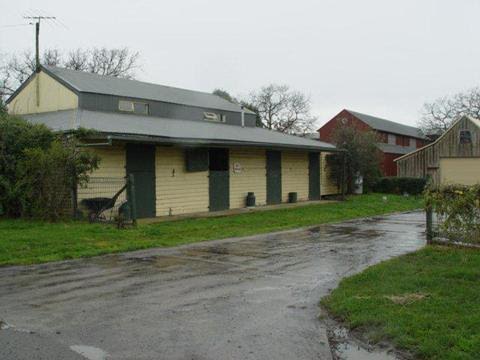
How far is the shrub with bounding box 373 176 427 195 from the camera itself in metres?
35.1

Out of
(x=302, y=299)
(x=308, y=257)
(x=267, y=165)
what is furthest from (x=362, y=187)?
(x=302, y=299)

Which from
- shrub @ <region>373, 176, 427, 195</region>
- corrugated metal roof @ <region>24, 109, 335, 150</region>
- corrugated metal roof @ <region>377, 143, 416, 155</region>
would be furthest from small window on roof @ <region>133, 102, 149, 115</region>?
corrugated metal roof @ <region>377, 143, 416, 155</region>

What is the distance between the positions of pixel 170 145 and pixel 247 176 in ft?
17.5

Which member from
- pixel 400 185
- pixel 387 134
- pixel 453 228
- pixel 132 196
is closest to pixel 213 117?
pixel 132 196

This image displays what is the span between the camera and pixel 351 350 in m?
5.20

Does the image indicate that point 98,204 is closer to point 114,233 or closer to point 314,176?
point 114,233

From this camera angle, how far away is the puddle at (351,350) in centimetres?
498

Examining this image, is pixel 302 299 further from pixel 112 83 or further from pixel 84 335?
pixel 112 83

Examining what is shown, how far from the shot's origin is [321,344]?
5344mm

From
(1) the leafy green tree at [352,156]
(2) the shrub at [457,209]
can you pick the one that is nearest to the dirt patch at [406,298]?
(2) the shrub at [457,209]

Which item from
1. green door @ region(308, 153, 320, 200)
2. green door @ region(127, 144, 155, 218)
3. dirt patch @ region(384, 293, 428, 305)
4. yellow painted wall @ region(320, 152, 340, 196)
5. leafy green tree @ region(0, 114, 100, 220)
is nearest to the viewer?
dirt patch @ region(384, 293, 428, 305)

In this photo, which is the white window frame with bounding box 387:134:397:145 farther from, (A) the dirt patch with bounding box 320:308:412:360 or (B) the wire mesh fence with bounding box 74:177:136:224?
(A) the dirt patch with bounding box 320:308:412:360

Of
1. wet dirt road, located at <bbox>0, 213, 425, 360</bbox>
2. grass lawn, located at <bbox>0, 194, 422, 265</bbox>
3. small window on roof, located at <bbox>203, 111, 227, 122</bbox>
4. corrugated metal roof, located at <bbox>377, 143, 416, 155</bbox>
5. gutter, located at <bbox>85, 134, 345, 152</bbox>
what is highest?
corrugated metal roof, located at <bbox>377, 143, 416, 155</bbox>

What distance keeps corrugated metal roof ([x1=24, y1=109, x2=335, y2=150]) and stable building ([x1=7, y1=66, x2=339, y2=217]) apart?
5cm
